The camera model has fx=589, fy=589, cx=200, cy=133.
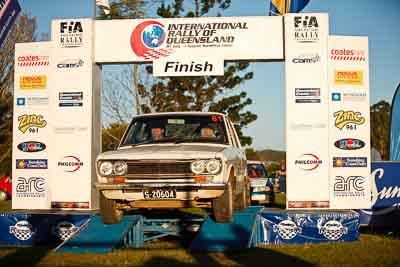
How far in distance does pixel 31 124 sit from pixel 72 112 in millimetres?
1015

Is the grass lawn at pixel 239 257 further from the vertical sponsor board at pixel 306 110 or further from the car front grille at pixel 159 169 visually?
the vertical sponsor board at pixel 306 110

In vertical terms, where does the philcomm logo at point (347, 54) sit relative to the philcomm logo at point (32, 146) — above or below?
above

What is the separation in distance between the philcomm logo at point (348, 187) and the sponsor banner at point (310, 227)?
3.36 feet

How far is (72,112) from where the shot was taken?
11.6 m

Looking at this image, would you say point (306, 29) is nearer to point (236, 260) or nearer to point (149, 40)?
point (149, 40)

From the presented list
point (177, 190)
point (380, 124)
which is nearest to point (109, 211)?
point (177, 190)

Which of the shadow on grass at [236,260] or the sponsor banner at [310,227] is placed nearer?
the shadow on grass at [236,260]

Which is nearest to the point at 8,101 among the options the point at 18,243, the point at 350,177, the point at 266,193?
the point at 266,193

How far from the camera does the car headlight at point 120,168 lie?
8.66 m

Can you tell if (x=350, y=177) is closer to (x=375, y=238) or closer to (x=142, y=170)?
(x=375, y=238)

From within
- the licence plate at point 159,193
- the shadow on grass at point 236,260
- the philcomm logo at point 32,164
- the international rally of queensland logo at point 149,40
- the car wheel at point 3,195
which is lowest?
the car wheel at point 3,195

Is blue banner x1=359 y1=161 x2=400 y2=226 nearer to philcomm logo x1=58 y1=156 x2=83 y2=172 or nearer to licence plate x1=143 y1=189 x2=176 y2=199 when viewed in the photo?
licence plate x1=143 y1=189 x2=176 y2=199

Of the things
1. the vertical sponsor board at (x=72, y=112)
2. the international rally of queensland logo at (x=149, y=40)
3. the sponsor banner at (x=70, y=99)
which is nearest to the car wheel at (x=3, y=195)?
the vertical sponsor board at (x=72, y=112)

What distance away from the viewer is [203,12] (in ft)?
95.1
